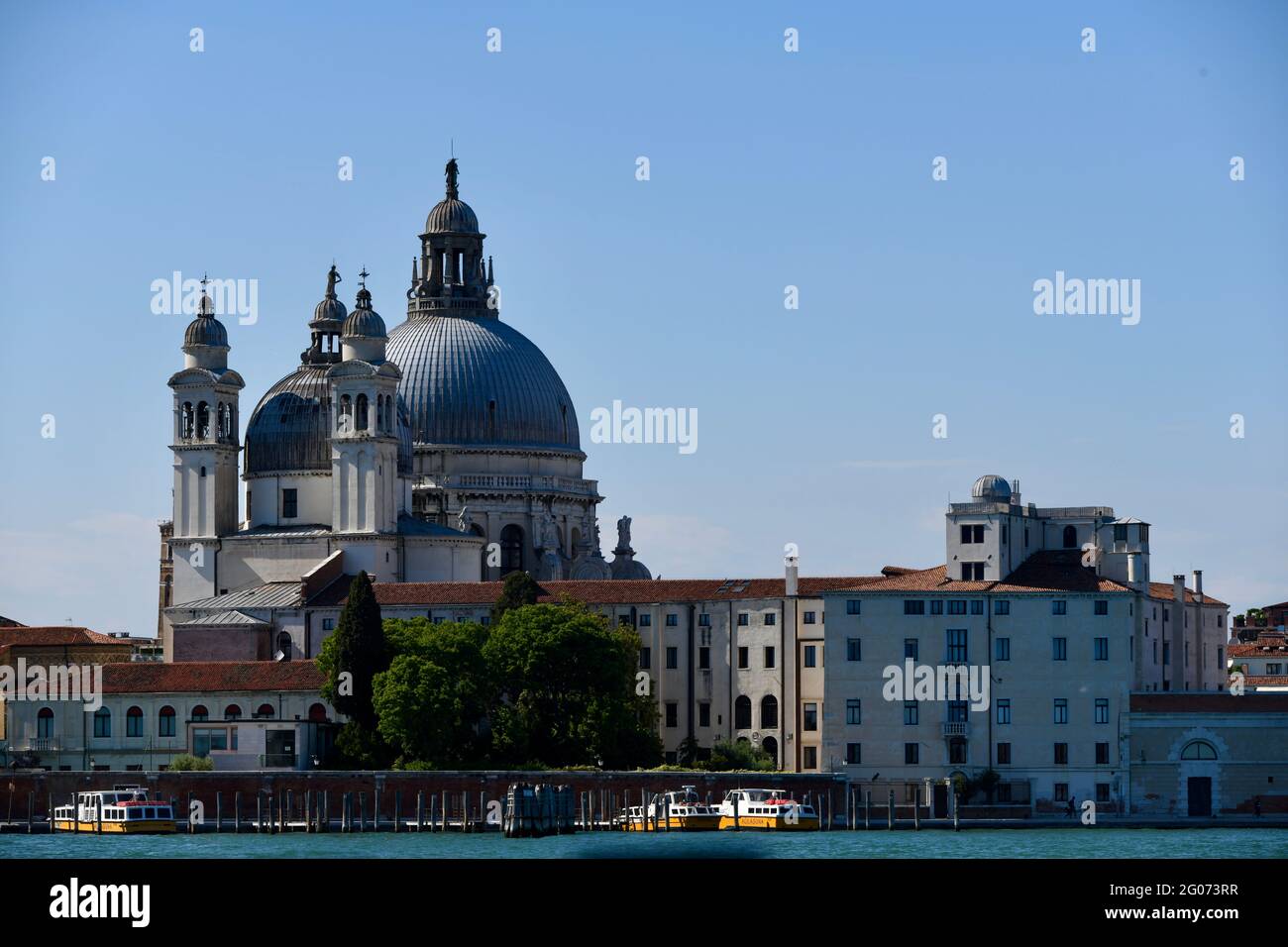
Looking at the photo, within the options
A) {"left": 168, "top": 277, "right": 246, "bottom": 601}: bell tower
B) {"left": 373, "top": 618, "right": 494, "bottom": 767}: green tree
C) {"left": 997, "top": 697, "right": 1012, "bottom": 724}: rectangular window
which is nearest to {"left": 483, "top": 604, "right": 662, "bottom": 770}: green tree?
{"left": 373, "top": 618, "right": 494, "bottom": 767}: green tree

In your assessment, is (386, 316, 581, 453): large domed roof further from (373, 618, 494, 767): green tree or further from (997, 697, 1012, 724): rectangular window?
(997, 697, 1012, 724): rectangular window

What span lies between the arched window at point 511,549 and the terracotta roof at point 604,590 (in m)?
11.4

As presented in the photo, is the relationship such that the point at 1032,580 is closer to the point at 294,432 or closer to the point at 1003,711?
the point at 1003,711

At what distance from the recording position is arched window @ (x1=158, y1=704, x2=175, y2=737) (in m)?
81.2

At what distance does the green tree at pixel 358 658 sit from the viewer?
76.9 metres

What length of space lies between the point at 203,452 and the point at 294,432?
3.16 metres

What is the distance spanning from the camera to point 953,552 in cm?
7744

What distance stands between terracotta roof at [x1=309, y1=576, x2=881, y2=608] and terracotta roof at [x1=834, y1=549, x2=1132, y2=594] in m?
3.38

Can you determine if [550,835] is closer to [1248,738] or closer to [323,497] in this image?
[1248,738]

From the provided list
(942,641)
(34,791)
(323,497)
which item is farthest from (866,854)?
(323,497)

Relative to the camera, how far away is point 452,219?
342 ft

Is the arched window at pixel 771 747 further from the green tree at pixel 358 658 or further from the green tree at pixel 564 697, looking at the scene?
the green tree at pixel 358 658
